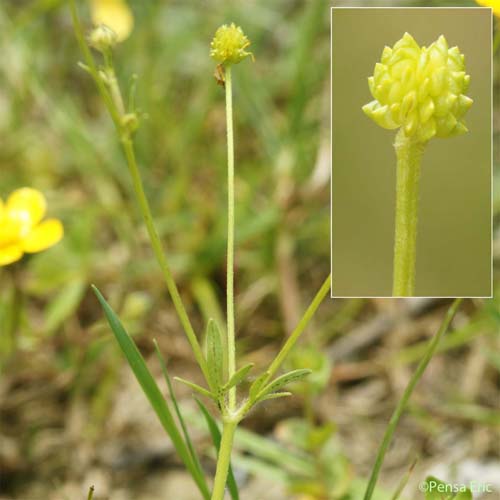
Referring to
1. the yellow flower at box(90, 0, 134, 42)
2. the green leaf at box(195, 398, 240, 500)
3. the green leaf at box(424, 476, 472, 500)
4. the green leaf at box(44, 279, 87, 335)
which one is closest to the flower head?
the green leaf at box(195, 398, 240, 500)

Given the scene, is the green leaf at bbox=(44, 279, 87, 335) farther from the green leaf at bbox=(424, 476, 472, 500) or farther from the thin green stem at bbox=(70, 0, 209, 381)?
the green leaf at bbox=(424, 476, 472, 500)

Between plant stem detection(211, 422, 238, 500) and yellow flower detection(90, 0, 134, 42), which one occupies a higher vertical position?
yellow flower detection(90, 0, 134, 42)

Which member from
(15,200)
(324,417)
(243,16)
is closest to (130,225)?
(15,200)

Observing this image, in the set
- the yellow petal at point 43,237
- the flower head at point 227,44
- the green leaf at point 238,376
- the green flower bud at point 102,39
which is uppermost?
the green flower bud at point 102,39

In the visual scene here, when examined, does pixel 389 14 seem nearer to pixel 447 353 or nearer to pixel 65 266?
pixel 447 353

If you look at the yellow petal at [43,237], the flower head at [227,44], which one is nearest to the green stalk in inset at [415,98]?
the flower head at [227,44]

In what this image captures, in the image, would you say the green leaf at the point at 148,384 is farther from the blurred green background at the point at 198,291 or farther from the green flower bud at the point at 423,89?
the green flower bud at the point at 423,89
